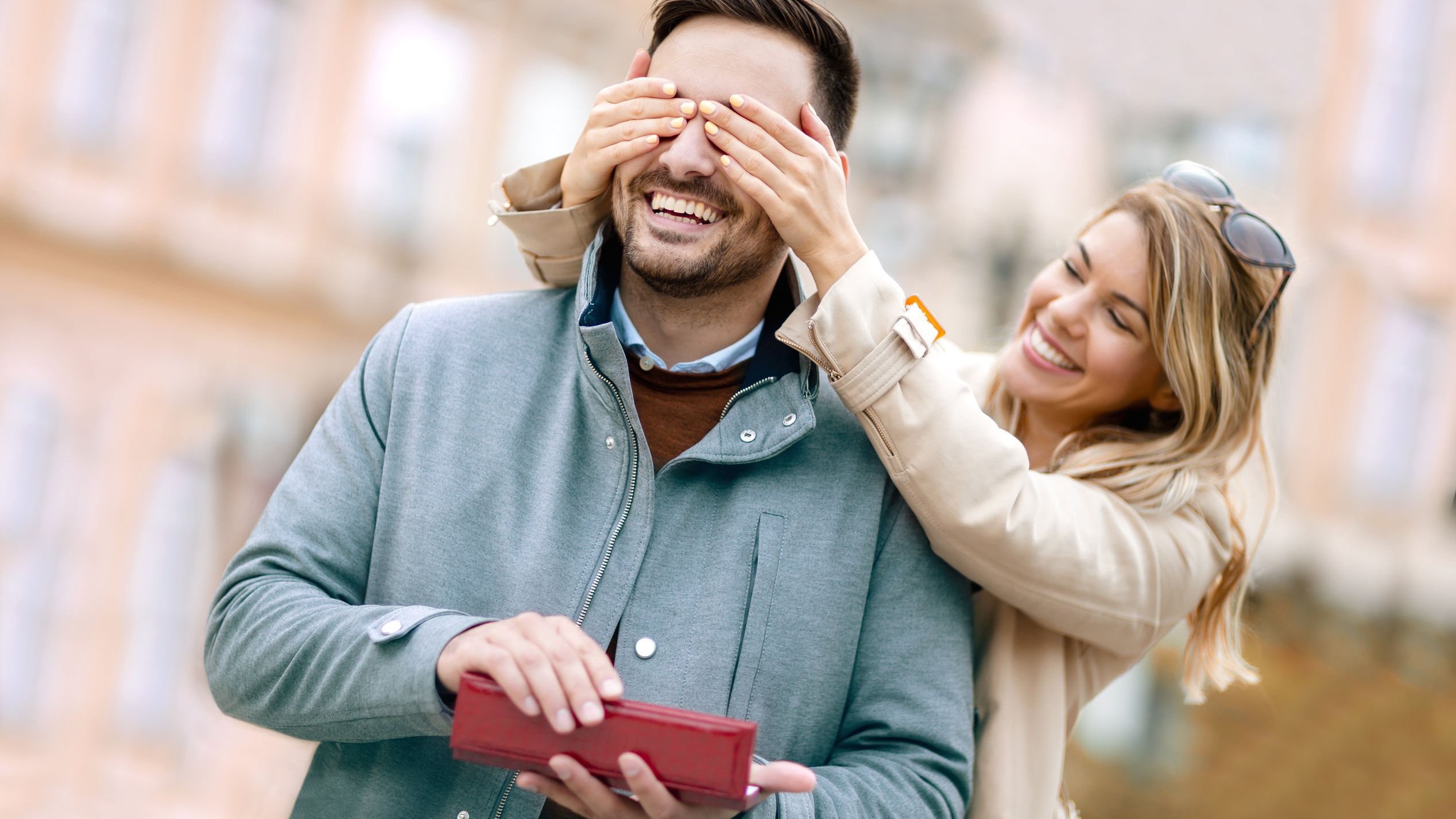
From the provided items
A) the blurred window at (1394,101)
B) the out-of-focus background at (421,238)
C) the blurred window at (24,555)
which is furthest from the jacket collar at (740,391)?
the blurred window at (1394,101)

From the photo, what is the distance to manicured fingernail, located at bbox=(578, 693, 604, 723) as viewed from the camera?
1.62m

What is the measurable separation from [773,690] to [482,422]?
620 mm

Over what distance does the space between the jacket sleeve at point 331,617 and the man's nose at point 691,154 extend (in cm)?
53

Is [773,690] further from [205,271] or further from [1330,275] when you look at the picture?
[1330,275]

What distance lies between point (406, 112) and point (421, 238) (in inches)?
52.1

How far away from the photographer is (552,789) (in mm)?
1718

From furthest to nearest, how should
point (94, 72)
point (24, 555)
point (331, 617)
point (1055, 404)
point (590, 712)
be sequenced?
point (94, 72)
point (24, 555)
point (1055, 404)
point (331, 617)
point (590, 712)

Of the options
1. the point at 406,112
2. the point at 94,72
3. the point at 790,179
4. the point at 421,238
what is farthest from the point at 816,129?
the point at 94,72

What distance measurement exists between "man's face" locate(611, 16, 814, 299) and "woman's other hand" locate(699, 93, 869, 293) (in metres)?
0.06

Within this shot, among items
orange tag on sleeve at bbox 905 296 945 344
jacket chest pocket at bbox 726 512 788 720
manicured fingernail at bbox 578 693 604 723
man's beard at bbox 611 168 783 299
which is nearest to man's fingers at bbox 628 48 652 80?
man's beard at bbox 611 168 783 299

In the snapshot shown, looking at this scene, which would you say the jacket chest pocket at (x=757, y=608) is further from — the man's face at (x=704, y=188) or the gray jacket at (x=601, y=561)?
the man's face at (x=704, y=188)

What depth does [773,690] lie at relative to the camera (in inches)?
80.8

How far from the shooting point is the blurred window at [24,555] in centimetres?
1077

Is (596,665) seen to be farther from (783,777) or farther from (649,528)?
(649,528)
